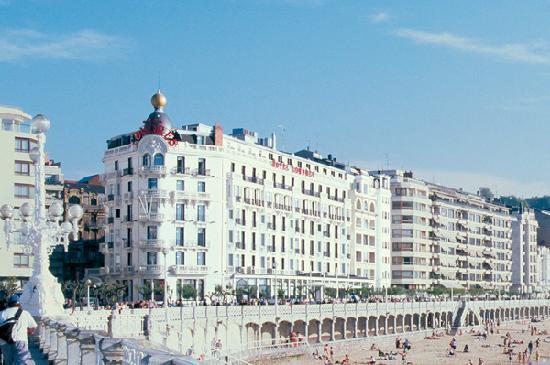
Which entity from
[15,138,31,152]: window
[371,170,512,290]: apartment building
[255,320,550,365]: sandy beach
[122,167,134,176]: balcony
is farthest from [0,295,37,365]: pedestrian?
[371,170,512,290]: apartment building

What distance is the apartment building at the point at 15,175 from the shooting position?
236ft

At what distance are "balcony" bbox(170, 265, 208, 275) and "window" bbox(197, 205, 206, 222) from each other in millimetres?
4552

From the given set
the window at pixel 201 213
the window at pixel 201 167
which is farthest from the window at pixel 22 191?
the window at pixel 201 167

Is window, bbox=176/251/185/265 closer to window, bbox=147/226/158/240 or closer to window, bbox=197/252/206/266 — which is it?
window, bbox=197/252/206/266

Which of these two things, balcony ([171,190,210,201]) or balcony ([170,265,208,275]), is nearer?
balcony ([170,265,208,275])

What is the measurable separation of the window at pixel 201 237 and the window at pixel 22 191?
17.1m

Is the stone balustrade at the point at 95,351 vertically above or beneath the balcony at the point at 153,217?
beneath

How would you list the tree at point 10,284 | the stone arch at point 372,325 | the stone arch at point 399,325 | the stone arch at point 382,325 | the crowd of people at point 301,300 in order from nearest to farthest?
the tree at point 10,284 < the crowd of people at point 301,300 < the stone arch at point 372,325 < the stone arch at point 382,325 < the stone arch at point 399,325

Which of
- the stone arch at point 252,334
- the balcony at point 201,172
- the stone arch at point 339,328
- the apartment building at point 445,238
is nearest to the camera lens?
the stone arch at point 252,334

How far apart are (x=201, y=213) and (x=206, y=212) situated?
48cm

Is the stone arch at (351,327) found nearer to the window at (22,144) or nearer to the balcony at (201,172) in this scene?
the balcony at (201,172)

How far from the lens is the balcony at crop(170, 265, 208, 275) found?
81.4 metres

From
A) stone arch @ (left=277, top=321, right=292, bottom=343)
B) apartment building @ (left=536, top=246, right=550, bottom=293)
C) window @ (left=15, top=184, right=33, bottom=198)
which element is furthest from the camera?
apartment building @ (left=536, top=246, right=550, bottom=293)

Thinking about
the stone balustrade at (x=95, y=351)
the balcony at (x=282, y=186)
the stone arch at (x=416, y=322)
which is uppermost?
the balcony at (x=282, y=186)
